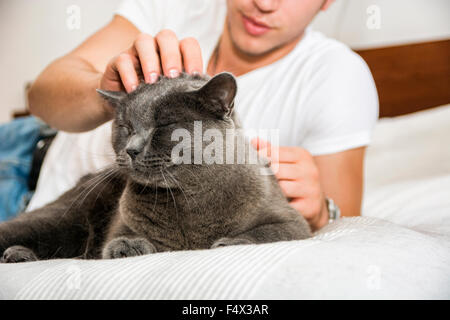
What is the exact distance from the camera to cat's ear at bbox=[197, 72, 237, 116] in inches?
31.7

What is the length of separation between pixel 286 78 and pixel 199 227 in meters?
0.94

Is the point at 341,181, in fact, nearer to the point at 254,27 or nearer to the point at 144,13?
the point at 254,27

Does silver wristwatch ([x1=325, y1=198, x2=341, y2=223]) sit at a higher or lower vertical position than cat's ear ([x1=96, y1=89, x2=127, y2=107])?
lower

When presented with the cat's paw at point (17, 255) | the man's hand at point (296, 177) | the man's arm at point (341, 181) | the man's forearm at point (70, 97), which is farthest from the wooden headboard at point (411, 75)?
the cat's paw at point (17, 255)

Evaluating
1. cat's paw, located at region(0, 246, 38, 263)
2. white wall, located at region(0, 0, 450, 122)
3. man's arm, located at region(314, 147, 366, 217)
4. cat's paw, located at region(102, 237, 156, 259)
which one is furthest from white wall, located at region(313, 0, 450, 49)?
cat's paw, located at region(0, 246, 38, 263)

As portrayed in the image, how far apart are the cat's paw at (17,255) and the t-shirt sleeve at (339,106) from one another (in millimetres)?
960

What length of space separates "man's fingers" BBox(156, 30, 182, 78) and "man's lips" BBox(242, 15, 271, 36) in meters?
0.54

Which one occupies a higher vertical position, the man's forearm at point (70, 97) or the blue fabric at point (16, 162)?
the man's forearm at point (70, 97)

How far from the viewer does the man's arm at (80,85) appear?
1.25 meters

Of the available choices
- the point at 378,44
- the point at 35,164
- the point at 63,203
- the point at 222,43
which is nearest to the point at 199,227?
the point at 63,203

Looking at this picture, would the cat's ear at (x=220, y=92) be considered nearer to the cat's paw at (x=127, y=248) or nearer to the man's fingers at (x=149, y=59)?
the man's fingers at (x=149, y=59)

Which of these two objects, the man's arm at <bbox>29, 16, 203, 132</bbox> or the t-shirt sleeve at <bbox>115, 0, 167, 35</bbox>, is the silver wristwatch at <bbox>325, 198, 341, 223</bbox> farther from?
the t-shirt sleeve at <bbox>115, 0, 167, 35</bbox>

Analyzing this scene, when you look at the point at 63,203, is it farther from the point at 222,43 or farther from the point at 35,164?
the point at 222,43

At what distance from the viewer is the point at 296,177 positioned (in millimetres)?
1116
